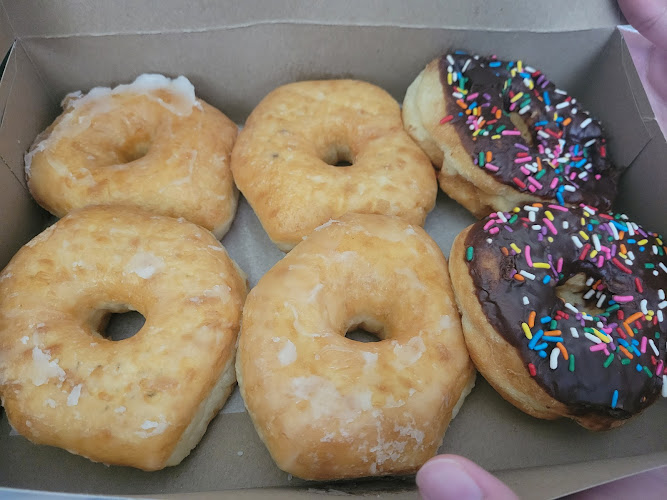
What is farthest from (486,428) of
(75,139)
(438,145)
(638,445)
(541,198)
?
(75,139)

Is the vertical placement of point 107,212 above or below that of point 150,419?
above

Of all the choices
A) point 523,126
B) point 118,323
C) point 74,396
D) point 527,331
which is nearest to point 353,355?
point 527,331

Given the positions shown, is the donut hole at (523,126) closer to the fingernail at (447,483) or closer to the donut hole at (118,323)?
the fingernail at (447,483)

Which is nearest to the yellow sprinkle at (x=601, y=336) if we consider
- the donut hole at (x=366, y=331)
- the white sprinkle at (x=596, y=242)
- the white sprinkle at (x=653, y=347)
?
the white sprinkle at (x=653, y=347)

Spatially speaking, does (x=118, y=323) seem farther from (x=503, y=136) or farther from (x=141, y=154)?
(x=503, y=136)

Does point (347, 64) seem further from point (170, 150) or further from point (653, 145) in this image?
point (653, 145)

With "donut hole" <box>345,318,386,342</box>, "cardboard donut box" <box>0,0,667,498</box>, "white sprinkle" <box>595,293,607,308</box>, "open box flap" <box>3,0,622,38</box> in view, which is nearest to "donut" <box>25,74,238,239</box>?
"cardboard donut box" <box>0,0,667,498</box>

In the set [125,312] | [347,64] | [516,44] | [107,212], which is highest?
[516,44]
